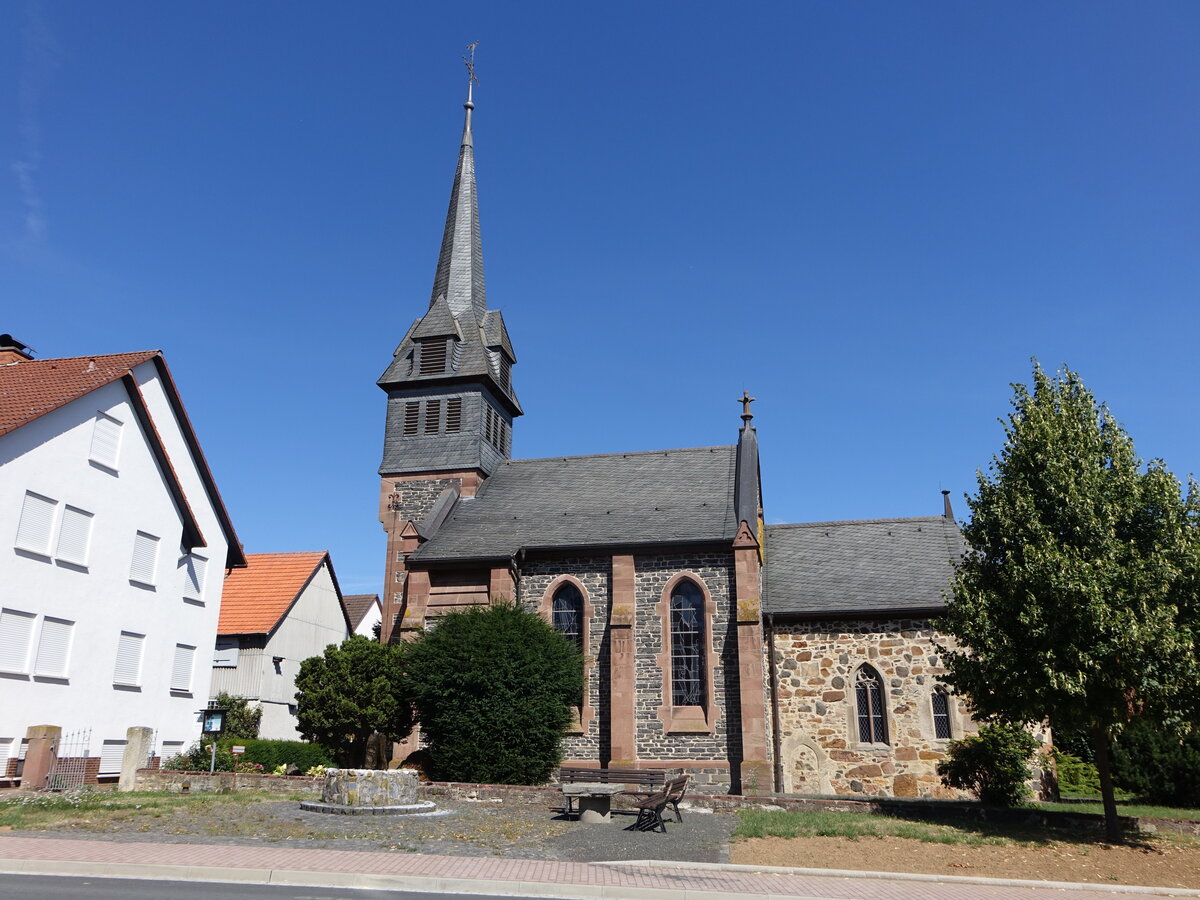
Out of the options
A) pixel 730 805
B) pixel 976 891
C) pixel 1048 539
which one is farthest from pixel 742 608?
pixel 976 891

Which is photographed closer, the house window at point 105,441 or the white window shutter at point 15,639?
the white window shutter at point 15,639

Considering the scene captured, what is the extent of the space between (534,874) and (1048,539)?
382 inches

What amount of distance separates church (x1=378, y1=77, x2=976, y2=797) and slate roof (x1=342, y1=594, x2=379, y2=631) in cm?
1772

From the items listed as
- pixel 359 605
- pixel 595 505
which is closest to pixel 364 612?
pixel 359 605

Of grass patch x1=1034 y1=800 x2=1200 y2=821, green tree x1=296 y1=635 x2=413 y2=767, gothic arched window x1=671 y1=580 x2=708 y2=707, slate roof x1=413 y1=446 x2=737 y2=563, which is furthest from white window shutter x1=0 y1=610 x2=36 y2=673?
grass patch x1=1034 y1=800 x2=1200 y2=821

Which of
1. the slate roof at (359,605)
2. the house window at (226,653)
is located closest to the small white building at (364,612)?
the slate roof at (359,605)

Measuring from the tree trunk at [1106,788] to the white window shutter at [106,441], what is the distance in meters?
21.5

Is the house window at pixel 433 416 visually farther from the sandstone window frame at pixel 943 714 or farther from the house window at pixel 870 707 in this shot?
the sandstone window frame at pixel 943 714

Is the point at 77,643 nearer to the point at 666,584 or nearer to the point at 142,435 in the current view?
the point at 142,435

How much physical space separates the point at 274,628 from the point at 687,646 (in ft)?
51.2

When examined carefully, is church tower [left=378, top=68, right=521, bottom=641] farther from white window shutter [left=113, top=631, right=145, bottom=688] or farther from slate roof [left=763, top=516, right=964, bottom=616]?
slate roof [left=763, top=516, right=964, bottom=616]

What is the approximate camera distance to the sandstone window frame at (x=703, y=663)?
2275 cm

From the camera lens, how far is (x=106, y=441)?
72.2 ft

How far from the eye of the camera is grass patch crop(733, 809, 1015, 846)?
1357cm
